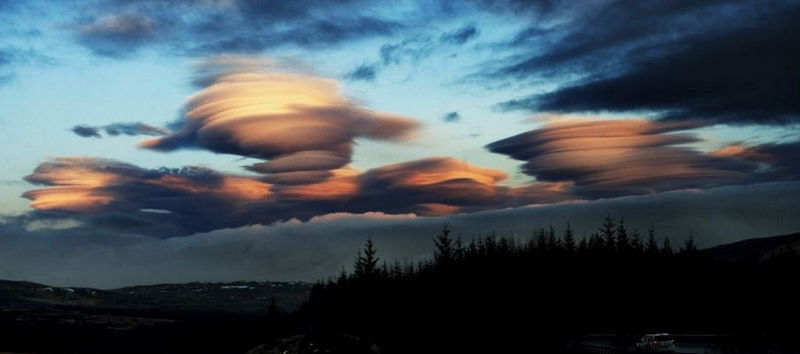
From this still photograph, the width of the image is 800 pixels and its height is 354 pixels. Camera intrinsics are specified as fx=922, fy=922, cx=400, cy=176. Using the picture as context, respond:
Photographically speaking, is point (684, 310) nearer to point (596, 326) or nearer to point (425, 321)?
point (596, 326)

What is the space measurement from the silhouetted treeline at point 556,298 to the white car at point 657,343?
1205cm

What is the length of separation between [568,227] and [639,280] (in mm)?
46589

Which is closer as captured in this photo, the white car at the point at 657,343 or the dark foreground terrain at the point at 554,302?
the white car at the point at 657,343

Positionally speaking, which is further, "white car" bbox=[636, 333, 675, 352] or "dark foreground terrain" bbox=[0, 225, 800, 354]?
"dark foreground terrain" bbox=[0, 225, 800, 354]

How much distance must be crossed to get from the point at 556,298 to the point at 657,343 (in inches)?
2652

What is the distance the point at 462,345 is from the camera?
94.1 meters

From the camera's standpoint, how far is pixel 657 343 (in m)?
65.4

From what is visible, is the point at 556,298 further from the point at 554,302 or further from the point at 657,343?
the point at 657,343

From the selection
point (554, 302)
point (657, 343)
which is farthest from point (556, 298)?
point (657, 343)

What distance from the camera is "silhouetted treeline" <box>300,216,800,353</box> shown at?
3976 inches

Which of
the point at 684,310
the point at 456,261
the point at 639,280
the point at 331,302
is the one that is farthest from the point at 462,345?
the point at 331,302

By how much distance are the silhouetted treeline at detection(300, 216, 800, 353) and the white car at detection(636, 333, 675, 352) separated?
39.5ft

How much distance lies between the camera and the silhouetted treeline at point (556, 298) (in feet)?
331

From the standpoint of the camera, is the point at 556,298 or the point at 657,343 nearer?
the point at 657,343
